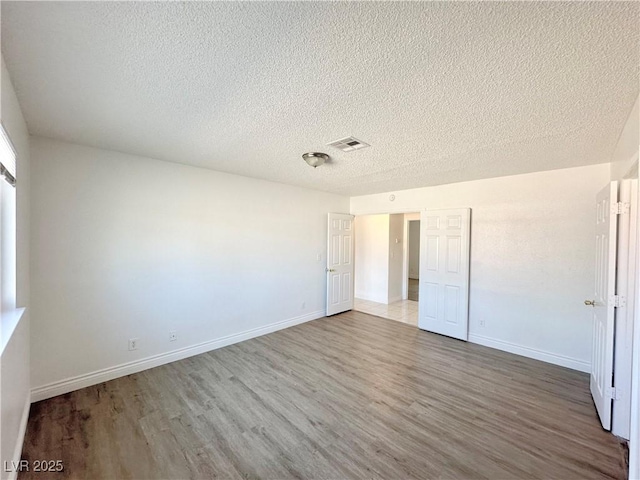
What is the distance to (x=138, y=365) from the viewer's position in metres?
3.02

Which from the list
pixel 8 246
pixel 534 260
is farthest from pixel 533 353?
pixel 8 246

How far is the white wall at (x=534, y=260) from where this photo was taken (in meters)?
3.17

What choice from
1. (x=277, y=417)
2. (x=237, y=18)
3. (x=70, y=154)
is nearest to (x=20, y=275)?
(x=70, y=154)

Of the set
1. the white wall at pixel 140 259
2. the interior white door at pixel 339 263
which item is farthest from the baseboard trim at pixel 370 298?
the white wall at pixel 140 259

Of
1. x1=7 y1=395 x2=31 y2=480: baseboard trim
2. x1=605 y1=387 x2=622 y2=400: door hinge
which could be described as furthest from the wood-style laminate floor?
x1=605 y1=387 x2=622 y2=400: door hinge

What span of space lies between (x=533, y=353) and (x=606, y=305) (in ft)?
5.49

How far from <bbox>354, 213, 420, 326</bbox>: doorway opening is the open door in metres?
3.55

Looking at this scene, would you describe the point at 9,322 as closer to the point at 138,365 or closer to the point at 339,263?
the point at 138,365

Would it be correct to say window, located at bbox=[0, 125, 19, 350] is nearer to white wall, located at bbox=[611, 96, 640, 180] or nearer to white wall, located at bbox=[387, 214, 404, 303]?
white wall, located at bbox=[611, 96, 640, 180]

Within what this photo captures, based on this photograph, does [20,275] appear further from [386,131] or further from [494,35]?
[494,35]

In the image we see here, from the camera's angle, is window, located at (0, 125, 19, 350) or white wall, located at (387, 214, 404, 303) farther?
white wall, located at (387, 214, 404, 303)

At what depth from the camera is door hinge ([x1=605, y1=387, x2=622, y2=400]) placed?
2.03 metres

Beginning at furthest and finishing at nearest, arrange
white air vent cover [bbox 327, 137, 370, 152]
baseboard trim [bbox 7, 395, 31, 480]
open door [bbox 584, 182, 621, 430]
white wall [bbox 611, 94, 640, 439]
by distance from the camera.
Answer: white air vent cover [bbox 327, 137, 370, 152]
open door [bbox 584, 182, 621, 430]
white wall [bbox 611, 94, 640, 439]
baseboard trim [bbox 7, 395, 31, 480]

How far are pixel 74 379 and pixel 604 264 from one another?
5032 millimetres
